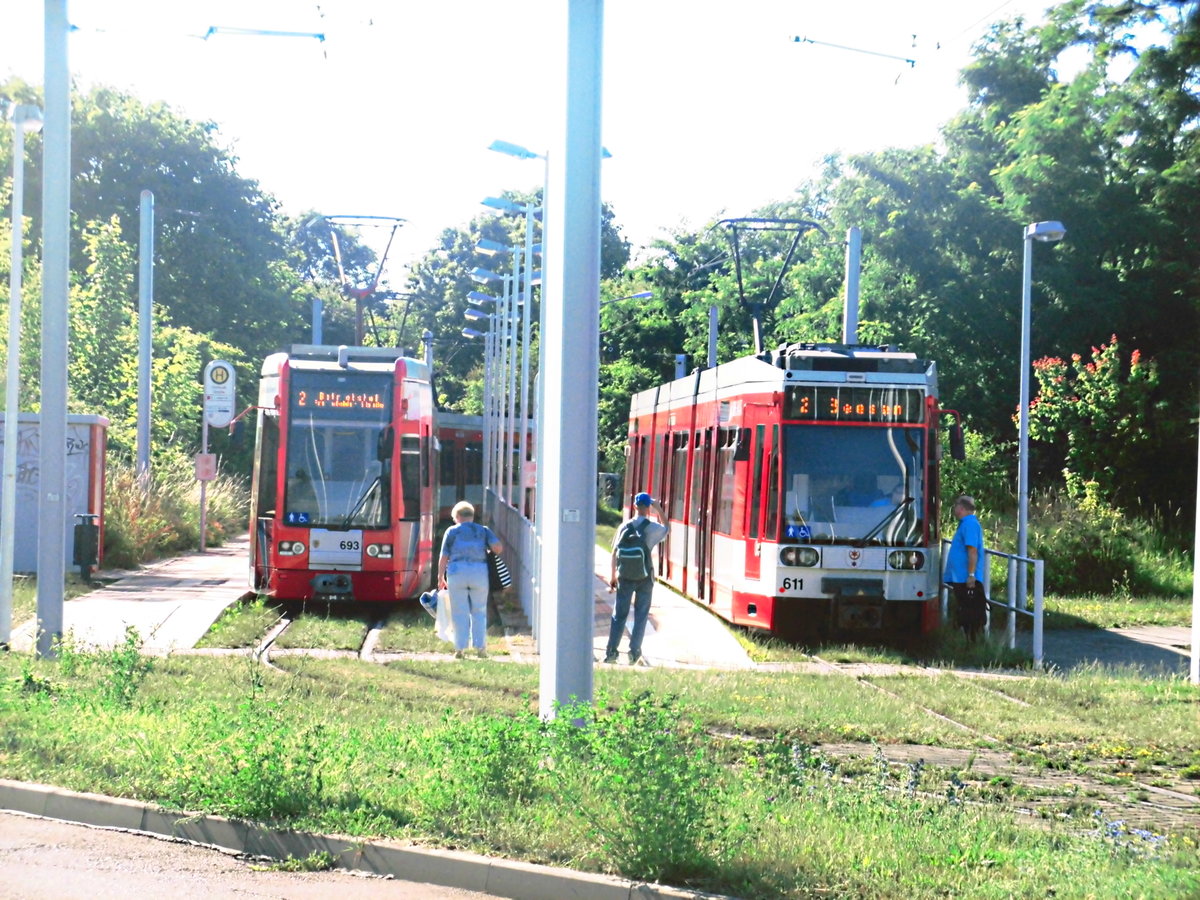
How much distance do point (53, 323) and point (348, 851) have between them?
8297 millimetres

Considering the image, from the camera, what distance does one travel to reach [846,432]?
17094mm

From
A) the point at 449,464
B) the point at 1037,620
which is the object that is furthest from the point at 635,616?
the point at 449,464

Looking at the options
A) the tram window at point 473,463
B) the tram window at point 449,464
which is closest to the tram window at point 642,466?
the tram window at point 449,464

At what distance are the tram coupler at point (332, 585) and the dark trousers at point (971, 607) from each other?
7.45m

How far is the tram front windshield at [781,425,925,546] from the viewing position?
55.7ft

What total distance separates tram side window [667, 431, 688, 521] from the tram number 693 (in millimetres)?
5658

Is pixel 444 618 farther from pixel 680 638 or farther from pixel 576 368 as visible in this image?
pixel 576 368

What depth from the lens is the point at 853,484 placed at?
55.9 ft

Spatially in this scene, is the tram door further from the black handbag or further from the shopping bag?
the shopping bag

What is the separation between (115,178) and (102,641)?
4536 cm

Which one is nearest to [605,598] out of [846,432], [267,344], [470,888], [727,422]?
[727,422]

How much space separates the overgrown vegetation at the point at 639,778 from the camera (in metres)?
6.77

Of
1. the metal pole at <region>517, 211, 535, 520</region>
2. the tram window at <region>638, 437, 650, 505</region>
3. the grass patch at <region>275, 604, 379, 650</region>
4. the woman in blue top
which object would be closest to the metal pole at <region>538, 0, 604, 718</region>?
the woman in blue top

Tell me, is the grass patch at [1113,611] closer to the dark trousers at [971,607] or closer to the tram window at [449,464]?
the dark trousers at [971,607]
